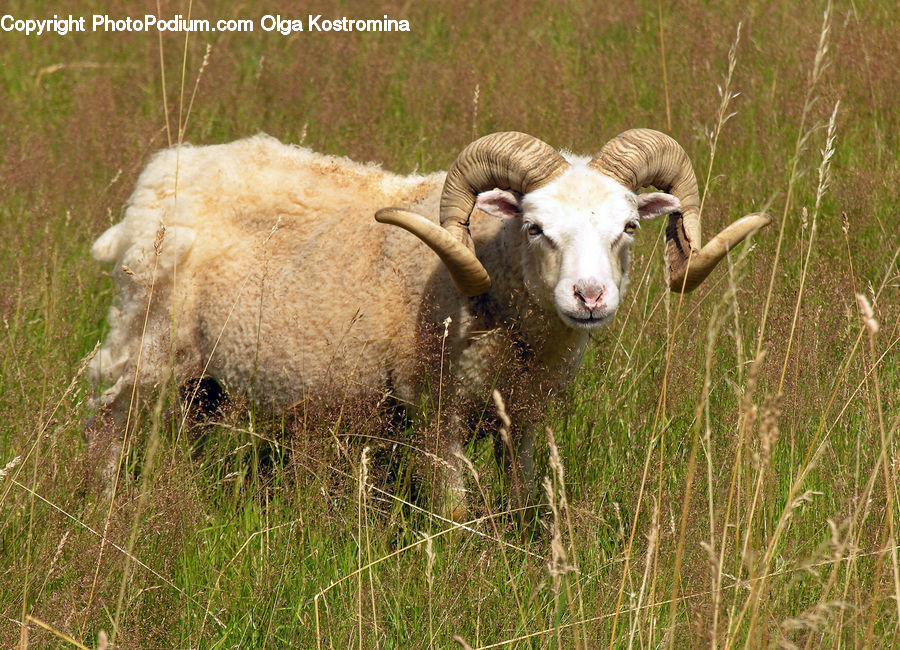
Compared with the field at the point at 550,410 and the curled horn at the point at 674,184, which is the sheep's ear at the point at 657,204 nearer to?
the curled horn at the point at 674,184

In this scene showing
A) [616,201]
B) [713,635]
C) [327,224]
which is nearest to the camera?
[713,635]

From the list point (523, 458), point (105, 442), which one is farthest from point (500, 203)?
point (105, 442)

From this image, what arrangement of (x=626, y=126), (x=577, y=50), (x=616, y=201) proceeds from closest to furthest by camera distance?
(x=616, y=201), (x=626, y=126), (x=577, y=50)

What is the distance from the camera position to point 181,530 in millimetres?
3553

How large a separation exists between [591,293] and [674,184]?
3.17ft

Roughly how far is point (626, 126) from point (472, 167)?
283cm

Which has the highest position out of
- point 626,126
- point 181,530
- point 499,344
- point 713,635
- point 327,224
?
point 626,126

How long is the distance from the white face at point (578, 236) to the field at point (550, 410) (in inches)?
15.0

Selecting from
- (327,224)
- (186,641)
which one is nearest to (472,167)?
(327,224)

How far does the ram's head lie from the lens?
12.9 ft

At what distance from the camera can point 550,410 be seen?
4258mm

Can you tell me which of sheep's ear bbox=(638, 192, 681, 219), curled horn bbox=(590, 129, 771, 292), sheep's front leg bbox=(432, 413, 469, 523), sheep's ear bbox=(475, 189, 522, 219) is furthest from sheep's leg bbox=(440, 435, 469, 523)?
sheep's ear bbox=(638, 192, 681, 219)

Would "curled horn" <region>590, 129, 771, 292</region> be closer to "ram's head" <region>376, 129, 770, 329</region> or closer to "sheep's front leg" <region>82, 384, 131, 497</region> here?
"ram's head" <region>376, 129, 770, 329</region>

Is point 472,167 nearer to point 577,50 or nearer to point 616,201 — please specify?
point 616,201
